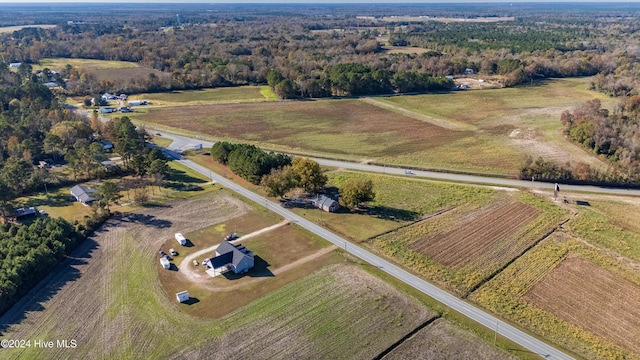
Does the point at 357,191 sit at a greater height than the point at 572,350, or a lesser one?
greater

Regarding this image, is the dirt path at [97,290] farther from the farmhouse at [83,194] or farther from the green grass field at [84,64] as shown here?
the green grass field at [84,64]

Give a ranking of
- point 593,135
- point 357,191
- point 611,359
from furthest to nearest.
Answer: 1. point 593,135
2. point 357,191
3. point 611,359

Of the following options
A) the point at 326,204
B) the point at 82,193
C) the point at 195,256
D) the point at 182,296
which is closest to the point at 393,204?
the point at 326,204

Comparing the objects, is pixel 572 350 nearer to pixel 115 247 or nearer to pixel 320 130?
pixel 115 247

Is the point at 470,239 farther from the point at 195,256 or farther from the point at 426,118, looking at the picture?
the point at 426,118

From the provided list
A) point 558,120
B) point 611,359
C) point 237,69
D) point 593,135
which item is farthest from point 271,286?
point 237,69

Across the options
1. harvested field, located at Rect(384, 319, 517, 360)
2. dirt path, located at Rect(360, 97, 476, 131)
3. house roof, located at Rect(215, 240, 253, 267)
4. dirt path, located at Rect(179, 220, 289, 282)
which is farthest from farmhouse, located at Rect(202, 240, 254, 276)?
dirt path, located at Rect(360, 97, 476, 131)

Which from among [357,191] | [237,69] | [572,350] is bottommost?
[572,350]
